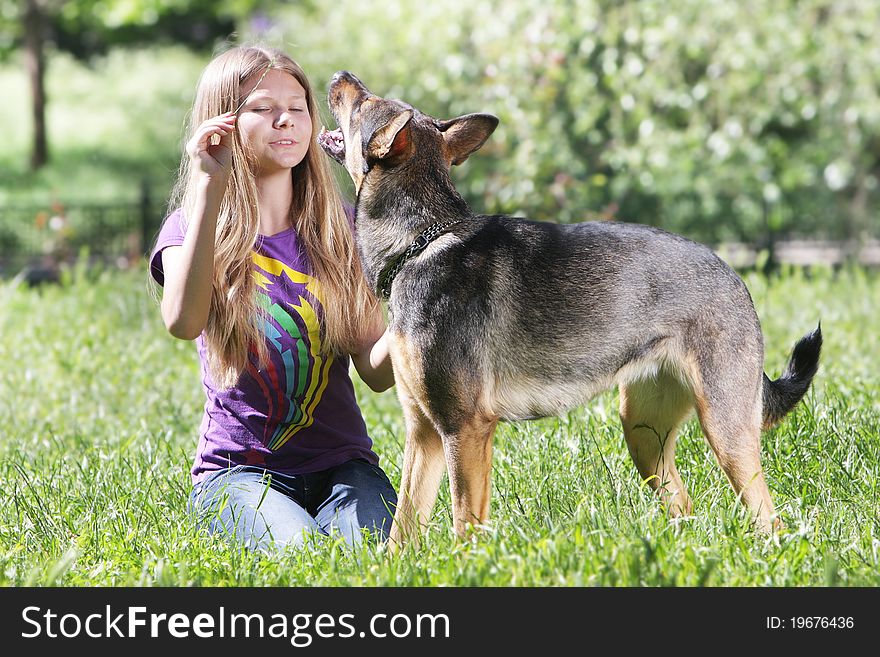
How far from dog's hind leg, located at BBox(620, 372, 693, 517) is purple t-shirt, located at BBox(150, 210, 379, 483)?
108cm

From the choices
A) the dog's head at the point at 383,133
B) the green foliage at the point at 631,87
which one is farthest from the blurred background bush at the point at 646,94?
the dog's head at the point at 383,133

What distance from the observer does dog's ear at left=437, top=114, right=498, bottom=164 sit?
137 inches

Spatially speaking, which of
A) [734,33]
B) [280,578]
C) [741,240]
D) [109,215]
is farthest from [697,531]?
[109,215]

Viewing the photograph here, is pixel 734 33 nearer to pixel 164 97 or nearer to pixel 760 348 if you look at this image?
pixel 760 348

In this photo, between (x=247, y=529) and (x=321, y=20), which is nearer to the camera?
(x=247, y=529)

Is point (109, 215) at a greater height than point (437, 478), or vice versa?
point (109, 215)

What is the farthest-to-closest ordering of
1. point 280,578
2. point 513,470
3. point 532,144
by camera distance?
point 532,144, point 513,470, point 280,578

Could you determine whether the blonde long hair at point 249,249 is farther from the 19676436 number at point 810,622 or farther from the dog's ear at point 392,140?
the 19676436 number at point 810,622

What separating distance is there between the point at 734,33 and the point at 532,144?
273cm

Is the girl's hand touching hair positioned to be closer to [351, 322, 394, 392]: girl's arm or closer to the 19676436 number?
[351, 322, 394, 392]: girl's arm

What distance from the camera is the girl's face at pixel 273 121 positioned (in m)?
3.85

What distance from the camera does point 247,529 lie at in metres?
3.64

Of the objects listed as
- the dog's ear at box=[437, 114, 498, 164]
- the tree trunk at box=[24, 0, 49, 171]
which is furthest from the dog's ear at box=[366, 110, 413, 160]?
the tree trunk at box=[24, 0, 49, 171]

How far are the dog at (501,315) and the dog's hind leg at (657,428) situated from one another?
0.75ft
